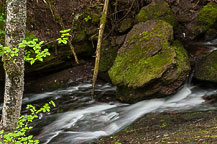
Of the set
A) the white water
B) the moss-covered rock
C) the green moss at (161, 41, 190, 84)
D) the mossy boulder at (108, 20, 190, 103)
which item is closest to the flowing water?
the white water

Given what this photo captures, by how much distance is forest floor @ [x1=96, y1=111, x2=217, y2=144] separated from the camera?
334 centimetres

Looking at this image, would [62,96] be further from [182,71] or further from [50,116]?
[182,71]

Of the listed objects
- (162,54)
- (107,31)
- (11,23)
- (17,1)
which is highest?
(107,31)

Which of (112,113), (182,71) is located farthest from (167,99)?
(112,113)

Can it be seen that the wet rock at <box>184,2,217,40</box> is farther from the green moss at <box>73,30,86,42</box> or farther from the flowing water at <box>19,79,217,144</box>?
the green moss at <box>73,30,86,42</box>

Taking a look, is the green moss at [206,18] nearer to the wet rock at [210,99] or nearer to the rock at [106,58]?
the rock at [106,58]

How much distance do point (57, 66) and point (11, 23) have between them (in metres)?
5.95

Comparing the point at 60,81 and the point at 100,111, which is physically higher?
the point at 60,81

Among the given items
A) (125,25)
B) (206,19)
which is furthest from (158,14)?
(206,19)

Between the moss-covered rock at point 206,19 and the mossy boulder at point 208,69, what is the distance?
2.07 meters

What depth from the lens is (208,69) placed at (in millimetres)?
6590

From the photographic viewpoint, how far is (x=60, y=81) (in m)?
8.82

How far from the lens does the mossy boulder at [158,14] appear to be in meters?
8.07

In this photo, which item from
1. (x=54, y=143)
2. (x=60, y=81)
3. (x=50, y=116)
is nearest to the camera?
(x=54, y=143)
